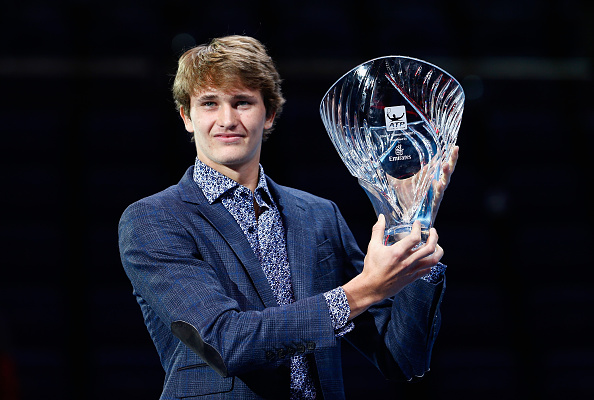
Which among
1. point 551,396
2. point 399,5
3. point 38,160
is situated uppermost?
point 399,5

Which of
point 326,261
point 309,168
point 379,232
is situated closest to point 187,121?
point 326,261

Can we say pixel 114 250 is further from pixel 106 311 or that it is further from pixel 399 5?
pixel 399 5

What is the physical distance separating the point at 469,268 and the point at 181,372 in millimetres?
2647

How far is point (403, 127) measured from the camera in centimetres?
132

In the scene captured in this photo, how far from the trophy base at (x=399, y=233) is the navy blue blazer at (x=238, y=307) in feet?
0.51

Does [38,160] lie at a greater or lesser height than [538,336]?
greater

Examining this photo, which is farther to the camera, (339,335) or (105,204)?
(105,204)

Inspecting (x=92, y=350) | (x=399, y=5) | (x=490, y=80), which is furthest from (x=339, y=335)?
(x=399, y=5)

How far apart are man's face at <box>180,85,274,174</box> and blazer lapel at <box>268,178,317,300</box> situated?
12cm

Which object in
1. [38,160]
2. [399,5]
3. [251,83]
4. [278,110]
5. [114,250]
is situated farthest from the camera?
[399,5]

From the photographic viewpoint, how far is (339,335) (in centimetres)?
127

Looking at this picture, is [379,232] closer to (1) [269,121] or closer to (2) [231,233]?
(2) [231,233]

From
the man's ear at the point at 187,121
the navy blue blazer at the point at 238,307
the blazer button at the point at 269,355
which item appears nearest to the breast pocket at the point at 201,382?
the navy blue blazer at the point at 238,307

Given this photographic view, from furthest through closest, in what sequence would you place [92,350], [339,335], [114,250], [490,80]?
[490,80] → [114,250] → [92,350] → [339,335]
